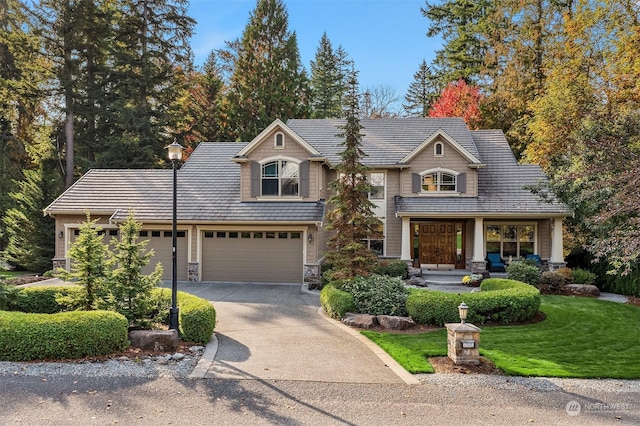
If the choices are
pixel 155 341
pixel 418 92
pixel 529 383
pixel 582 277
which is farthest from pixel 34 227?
pixel 418 92

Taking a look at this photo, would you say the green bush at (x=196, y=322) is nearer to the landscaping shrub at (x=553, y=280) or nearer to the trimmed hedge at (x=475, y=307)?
the trimmed hedge at (x=475, y=307)

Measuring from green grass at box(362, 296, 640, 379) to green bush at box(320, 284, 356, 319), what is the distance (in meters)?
1.37

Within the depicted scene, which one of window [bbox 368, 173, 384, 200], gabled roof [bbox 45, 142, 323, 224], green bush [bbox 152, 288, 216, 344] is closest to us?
green bush [bbox 152, 288, 216, 344]

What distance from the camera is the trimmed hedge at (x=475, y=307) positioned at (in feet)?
32.7

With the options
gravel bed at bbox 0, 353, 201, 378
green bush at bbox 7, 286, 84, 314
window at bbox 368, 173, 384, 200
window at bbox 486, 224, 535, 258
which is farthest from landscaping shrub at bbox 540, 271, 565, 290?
green bush at bbox 7, 286, 84, 314

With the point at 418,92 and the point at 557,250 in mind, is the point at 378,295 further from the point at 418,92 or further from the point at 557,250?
the point at 418,92

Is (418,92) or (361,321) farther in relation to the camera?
(418,92)

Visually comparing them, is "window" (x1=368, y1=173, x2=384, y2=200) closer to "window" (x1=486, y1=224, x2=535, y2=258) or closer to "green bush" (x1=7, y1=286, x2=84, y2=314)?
"window" (x1=486, y1=224, x2=535, y2=258)

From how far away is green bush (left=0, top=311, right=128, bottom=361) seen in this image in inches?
277

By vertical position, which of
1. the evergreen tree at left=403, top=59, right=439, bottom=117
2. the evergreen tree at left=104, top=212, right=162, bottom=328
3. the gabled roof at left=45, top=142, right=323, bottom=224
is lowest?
the evergreen tree at left=104, top=212, right=162, bottom=328

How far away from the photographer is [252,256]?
55.1 feet

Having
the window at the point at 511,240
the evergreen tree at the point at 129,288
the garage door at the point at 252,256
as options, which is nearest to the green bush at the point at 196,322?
the evergreen tree at the point at 129,288

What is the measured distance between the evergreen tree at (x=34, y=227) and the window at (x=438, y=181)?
18.0m

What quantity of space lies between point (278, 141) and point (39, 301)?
418 inches
